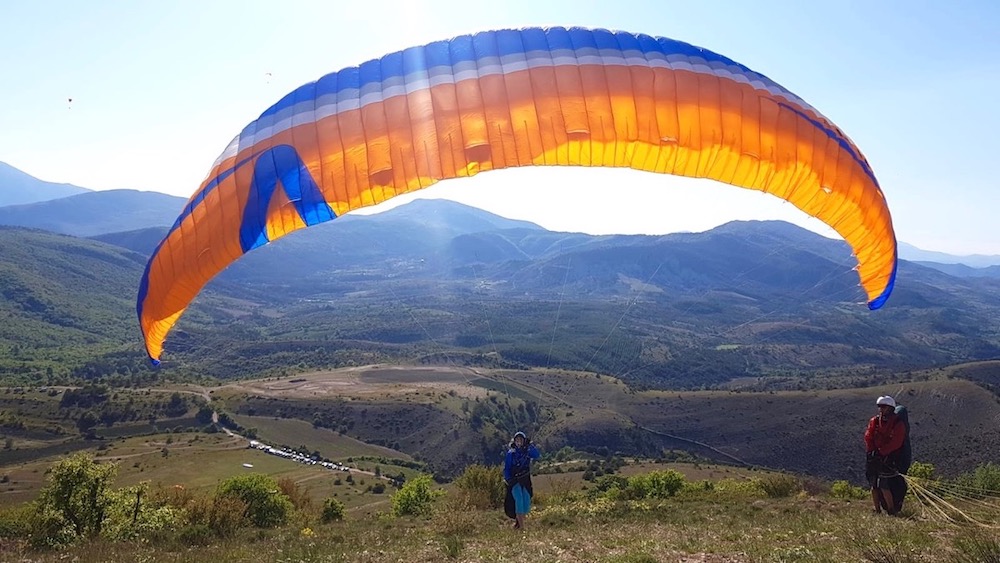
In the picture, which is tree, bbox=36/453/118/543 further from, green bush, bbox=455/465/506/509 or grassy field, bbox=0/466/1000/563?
green bush, bbox=455/465/506/509

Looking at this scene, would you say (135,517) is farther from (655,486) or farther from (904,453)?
(655,486)

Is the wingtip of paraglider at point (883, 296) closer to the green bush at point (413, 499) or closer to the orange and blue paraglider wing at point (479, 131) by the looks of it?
the orange and blue paraglider wing at point (479, 131)

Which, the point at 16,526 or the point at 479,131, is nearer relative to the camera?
the point at 479,131

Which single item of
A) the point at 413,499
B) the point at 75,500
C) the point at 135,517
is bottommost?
the point at 413,499

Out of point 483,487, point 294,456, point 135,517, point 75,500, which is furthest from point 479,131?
point 294,456

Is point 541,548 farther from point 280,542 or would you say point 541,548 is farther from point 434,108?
point 434,108

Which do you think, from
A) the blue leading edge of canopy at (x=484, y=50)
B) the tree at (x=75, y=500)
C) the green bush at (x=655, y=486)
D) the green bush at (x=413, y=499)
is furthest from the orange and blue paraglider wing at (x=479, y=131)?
the green bush at (x=413, y=499)
